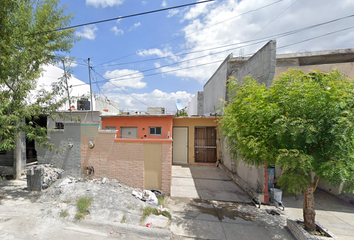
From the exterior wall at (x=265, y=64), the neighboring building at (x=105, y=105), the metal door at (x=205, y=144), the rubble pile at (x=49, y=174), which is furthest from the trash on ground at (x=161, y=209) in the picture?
the neighboring building at (x=105, y=105)

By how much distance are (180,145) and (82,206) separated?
24.8 feet

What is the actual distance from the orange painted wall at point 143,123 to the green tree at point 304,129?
588 centimetres

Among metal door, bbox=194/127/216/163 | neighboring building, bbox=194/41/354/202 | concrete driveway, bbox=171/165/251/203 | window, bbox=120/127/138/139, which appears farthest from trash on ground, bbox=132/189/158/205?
metal door, bbox=194/127/216/163

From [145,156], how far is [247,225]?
3932mm

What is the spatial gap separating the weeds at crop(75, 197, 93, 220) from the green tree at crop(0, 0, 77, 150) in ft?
9.48

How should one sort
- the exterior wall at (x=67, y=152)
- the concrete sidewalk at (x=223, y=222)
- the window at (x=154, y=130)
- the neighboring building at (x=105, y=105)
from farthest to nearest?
1. the neighboring building at (x=105, y=105)
2. the window at (x=154, y=130)
3. the exterior wall at (x=67, y=152)
4. the concrete sidewalk at (x=223, y=222)

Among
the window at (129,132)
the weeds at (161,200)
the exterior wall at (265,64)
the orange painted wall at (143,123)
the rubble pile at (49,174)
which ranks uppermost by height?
the exterior wall at (265,64)

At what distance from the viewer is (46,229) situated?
12.1 ft

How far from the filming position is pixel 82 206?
4.32 meters

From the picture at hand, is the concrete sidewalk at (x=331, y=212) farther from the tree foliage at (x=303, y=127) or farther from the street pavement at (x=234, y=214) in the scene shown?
the tree foliage at (x=303, y=127)

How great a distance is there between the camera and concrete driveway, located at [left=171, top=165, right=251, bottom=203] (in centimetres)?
593

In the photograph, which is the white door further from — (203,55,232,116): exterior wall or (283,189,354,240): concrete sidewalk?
(283,189,354,240): concrete sidewalk

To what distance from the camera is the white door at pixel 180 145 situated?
1117cm

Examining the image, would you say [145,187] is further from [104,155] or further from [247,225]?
[247,225]
